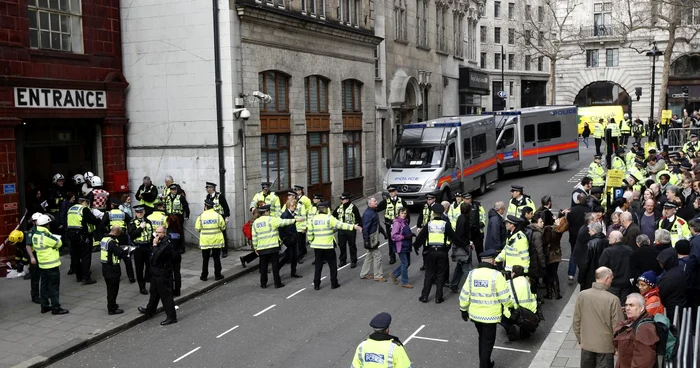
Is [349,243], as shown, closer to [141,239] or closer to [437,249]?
[437,249]

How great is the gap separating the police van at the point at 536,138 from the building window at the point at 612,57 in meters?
31.7

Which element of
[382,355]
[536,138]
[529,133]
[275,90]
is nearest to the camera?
[382,355]

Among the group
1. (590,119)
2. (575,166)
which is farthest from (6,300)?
(590,119)

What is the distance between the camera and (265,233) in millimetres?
14094

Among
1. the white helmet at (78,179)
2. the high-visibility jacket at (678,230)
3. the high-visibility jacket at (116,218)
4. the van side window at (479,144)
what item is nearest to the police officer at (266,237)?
the high-visibility jacket at (116,218)

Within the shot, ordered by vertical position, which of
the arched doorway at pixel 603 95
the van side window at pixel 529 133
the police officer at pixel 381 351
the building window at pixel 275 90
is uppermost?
the arched doorway at pixel 603 95

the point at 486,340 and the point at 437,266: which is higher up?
the point at 437,266

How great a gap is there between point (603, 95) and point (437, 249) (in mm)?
52772

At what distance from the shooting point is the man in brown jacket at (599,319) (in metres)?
7.92

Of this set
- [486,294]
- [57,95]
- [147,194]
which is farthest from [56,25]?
[486,294]

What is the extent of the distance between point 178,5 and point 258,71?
2654 millimetres

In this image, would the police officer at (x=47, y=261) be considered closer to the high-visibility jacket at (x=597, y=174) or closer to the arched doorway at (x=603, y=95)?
the high-visibility jacket at (x=597, y=174)

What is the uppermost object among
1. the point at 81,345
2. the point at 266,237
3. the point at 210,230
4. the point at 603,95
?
the point at 603,95

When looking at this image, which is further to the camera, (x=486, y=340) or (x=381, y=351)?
(x=486, y=340)
